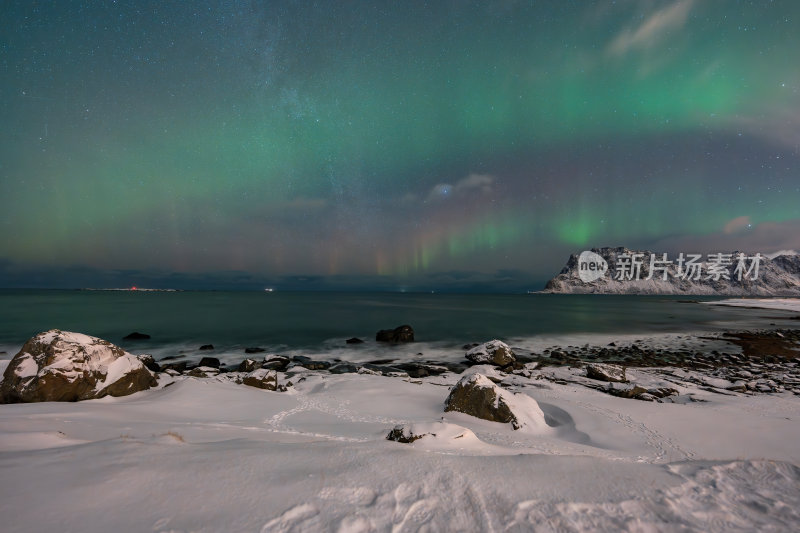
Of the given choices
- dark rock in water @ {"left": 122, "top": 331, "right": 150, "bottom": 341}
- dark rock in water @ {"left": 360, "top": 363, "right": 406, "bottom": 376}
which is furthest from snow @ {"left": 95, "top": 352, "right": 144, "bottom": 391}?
dark rock in water @ {"left": 122, "top": 331, "right": 150, "bottom": 341}

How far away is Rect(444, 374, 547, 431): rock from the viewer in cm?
748

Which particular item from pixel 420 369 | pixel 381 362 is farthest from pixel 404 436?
pixel 381 362

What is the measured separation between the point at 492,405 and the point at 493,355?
11.0m

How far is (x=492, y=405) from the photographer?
763cm

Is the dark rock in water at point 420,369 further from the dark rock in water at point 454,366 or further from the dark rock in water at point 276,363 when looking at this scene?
the dark rock in water at point 276,363

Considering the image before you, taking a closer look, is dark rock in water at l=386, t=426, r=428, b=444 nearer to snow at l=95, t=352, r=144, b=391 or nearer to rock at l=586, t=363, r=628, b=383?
snow at l=95, t=352, r=144, b=391

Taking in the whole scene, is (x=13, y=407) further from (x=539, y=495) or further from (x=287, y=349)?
(x=287, y=349)

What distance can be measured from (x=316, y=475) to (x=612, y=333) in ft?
123

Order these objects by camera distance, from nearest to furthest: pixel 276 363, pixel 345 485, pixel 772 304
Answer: pixel 345 485 < pixel 276 363 < pixel 772 304

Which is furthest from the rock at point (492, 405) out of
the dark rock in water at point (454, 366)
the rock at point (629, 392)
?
the dark rock in water at point (454, 366)

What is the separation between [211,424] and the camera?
20.0 ft

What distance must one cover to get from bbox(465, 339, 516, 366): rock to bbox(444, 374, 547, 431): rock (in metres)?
9.71

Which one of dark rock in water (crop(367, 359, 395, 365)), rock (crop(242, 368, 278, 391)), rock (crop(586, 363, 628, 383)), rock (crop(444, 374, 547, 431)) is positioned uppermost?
rock (crop(444, 374, 547, 431))

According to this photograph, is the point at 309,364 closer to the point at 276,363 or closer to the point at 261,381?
the point at 276,363
